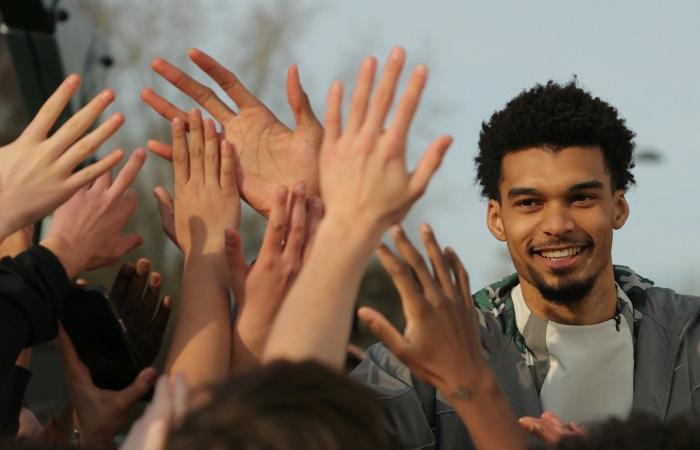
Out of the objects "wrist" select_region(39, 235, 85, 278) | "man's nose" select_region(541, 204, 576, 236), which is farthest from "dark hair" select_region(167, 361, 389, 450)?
"man's nose" select_region(541, 204, 576, 236)

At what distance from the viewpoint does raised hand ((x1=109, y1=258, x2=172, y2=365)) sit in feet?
10.6

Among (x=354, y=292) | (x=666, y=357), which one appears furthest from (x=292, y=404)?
(x=666, y=357)

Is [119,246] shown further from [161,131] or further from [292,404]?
[161,131]

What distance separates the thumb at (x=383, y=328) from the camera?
258 cm

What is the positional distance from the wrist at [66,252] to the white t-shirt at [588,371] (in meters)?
1.33

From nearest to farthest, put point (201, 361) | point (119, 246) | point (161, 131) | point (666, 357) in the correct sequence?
point (201, 361), point (119, 246), point (666, 357), point (161, 131)

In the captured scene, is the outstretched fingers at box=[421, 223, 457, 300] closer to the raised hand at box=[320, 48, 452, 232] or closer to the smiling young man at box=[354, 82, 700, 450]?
the raised hand at box=[320, 48, 452, 232]

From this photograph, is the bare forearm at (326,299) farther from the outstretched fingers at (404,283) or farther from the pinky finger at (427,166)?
the outstretched fingers at (404,283)

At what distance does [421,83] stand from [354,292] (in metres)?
0.42

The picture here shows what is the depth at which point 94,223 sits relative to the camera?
2900 mm

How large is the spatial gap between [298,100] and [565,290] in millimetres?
1009

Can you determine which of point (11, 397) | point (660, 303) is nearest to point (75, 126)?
point (11, 397)

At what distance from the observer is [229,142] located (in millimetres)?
3082

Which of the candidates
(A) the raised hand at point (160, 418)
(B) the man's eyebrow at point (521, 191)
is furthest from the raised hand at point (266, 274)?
(B) the man's eyebrow at point (521, 191)
